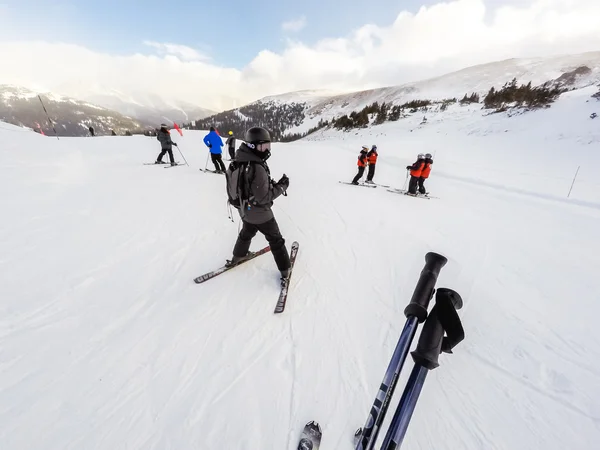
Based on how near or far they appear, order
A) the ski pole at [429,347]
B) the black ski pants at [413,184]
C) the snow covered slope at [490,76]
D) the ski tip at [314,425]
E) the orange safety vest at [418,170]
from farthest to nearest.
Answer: the snow covered slope at [490,76] < the black ski pants at [413,184] < the orange safety vest at [418,170] < the ski tip at [314,425] < the ski pole at [429,347]

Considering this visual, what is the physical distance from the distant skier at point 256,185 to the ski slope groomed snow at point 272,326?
37.8 inches

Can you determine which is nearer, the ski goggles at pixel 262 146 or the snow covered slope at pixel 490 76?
the ski goggles at pixel 262 146

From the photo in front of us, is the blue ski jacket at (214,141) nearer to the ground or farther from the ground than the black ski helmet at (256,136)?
nearer to the ground

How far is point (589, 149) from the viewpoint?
13.4m

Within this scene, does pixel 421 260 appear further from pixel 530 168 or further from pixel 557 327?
pixel 530 168

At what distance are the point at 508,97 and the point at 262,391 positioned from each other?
3421 centimetres

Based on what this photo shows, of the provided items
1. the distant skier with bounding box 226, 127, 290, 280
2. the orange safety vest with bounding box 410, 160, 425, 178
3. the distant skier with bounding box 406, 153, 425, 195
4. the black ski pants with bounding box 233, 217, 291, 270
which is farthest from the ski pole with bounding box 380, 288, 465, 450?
the orange safety vest with bounding box 410, 160, 425, 178

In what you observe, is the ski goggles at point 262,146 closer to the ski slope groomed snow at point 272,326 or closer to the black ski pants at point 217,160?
the ski slope groomed snow at point 272,326

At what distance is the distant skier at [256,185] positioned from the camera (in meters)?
3.21

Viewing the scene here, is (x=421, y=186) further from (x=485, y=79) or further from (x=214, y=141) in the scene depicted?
(x=485, y=79)

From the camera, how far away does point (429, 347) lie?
1210mm

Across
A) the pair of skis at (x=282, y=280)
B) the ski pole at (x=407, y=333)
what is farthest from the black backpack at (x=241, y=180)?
the ski pole at (x=407, y=333)

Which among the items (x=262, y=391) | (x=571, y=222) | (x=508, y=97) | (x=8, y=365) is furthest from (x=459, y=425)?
(x=508, y=97)

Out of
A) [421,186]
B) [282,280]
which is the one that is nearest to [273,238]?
[282,280]
